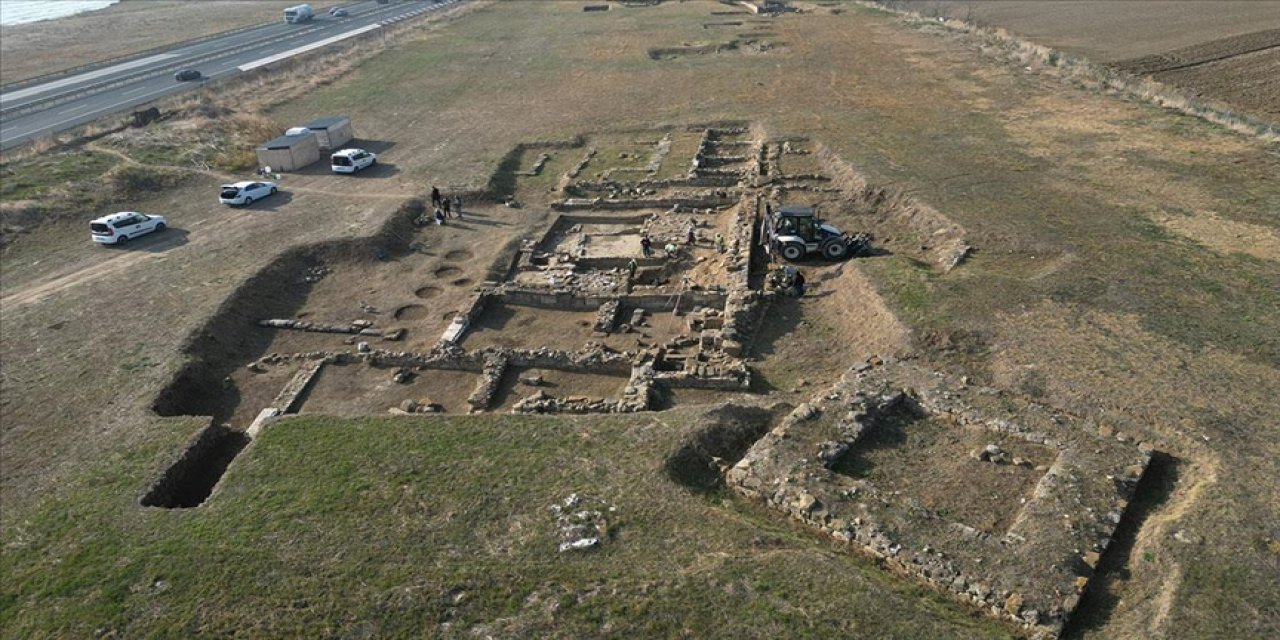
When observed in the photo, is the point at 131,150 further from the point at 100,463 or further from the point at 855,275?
the point at 855,275

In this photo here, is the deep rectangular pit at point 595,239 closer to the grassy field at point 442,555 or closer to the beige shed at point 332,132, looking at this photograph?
the grassy field at point 442,555

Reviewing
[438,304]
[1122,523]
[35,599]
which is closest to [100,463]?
[35,599]

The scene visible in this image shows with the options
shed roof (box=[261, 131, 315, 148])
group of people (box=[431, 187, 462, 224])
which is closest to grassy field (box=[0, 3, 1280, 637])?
group of people (box=[431, 187, 462, 224])

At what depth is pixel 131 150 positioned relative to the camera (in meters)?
44.3

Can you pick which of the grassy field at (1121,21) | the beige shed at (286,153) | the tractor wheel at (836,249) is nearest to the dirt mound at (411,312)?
the tractor wheel at (836,249)

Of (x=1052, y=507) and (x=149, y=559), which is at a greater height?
(x=149, y=559)

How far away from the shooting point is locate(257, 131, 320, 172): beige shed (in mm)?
42094

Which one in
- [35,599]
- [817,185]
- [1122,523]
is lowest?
[1122,523]

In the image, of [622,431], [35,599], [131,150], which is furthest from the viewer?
[131,150]

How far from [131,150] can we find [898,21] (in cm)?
7352

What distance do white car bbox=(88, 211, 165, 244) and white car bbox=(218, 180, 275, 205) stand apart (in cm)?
356

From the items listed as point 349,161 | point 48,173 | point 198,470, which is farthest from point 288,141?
point 198,470

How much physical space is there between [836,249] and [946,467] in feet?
42.1

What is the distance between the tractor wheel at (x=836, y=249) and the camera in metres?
27.8
